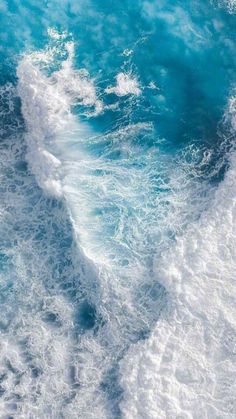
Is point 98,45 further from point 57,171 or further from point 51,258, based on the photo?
point 51,258

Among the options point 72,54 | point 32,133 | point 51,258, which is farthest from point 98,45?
point 51,258

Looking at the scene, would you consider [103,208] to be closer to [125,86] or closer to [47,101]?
[47,101]

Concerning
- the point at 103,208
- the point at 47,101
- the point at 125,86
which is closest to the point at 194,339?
the point at 103,208

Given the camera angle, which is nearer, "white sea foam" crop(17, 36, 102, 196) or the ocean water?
the ocean water

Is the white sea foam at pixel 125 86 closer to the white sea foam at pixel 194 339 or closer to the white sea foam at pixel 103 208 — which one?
the white sea foam at pixel 103 208

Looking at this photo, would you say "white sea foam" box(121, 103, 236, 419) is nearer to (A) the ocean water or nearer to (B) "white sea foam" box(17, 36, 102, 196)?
(A) the ocean water

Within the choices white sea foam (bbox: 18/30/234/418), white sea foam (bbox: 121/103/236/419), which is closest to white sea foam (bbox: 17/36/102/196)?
white sea foam (bbox: 18/30/234/418)

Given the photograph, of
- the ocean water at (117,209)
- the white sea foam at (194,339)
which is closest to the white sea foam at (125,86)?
the ocean water at (117,209)
